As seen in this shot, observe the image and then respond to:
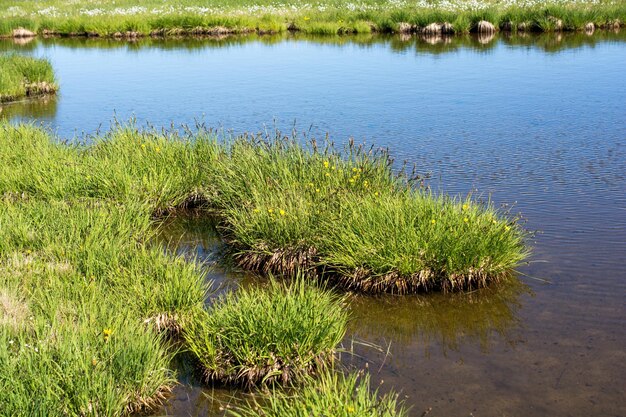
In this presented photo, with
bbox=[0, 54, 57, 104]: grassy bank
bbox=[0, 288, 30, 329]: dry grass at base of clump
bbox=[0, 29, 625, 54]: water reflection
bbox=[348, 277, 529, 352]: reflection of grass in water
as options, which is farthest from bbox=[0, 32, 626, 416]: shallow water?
bbox=[0, 288, 30, 329]: dry grass at base of clump

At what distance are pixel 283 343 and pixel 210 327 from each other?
721 millimetres

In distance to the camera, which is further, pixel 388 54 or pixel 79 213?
pixel 388 54

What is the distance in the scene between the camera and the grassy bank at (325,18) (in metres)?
35.5

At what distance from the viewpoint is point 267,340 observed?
6.75 m

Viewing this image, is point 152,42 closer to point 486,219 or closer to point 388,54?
point 388,54

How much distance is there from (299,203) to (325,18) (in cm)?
3277

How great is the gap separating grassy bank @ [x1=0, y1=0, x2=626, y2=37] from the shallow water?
2.59 metres

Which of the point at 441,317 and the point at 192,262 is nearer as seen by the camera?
the point at 441,317

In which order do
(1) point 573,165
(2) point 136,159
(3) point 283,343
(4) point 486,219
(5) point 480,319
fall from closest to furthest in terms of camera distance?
(3) point 283,343 → (5) point 480,319 → (4) point 486,219 → (2) point 136,159 → (1) point 573,165

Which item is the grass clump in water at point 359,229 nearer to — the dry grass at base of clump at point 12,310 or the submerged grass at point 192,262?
the submerged grass at point 192,262

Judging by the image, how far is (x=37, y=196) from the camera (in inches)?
425

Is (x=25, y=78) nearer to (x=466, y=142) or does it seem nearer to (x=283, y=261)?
(x=466, y=142)

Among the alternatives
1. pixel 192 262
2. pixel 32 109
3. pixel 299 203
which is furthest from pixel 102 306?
pixel 32 109

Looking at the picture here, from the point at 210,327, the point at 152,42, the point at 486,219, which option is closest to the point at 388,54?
the point at 152,42
